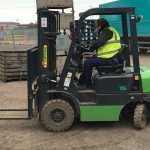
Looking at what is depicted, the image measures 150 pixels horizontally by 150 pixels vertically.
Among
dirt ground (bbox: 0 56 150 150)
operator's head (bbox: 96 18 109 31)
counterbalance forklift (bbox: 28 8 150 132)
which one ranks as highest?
operator's head (bbox: 96 18 109 31)

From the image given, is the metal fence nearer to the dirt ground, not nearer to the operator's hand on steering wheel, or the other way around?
the dirt ground

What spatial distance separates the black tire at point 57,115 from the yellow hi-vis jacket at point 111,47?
1.11 metres

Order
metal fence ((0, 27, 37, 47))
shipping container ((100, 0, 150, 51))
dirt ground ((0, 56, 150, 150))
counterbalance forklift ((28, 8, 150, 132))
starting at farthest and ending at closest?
metal fence ((0, 27, 37, 47)), shipping container ((100, 0, 150, 51)), counterbalance forklift ((28, 8, 150, 132)), dirt ground ((0, 56, 150, 150))

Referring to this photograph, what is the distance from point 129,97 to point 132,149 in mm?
1263

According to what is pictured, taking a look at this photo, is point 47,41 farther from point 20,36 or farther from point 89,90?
point 20,36

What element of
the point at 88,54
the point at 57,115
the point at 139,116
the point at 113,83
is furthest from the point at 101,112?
the point at 88,54

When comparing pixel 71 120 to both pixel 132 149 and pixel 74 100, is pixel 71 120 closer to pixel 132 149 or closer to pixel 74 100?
pixel 74 100

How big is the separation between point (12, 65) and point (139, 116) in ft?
24.5

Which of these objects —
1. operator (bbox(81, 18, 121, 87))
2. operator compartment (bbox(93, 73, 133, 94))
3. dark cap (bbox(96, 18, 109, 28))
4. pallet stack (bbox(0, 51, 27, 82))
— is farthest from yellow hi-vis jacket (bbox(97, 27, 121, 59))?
pallet stack (bbox(0, 51, 27, 82))

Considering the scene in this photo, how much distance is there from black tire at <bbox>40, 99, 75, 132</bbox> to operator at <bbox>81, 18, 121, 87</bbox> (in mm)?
696

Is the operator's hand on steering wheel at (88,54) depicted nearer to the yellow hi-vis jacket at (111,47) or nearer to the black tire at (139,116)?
the yellow hi-vis jacket at (111,47)

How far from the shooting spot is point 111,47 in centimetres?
761

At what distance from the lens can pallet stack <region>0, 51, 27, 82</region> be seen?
14.2 metres

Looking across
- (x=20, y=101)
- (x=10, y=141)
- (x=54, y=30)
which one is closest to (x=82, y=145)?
(x=10, y=141)
